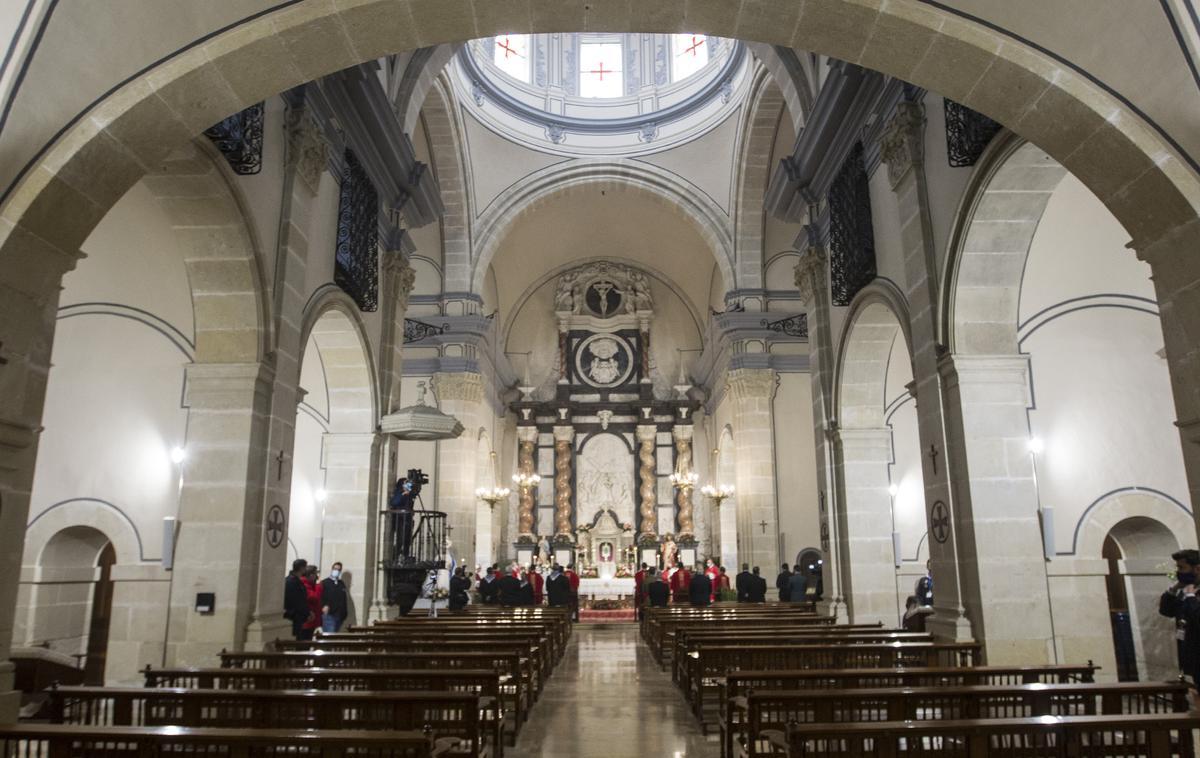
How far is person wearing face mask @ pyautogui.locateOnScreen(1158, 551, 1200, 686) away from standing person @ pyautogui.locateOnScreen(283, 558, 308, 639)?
7.53 metres

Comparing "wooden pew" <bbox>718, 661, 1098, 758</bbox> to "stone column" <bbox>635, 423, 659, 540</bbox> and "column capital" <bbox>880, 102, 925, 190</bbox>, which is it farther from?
"stone column" <bbox>635, 423, 659, 540</bbox>

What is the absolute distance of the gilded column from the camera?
25.8m

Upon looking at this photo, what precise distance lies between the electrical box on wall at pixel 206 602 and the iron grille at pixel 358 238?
3880 millimetres

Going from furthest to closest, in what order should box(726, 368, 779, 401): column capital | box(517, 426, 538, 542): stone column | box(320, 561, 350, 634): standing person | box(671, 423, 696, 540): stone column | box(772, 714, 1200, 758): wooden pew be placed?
box(517, 426, 538, 542): stone column, box(671, 423, 696, 540): stone column, box(726, 368, 779, 401): column capital, box(320, 561, 350, 634): standing person, box(772, 714, 1200, 758): wooden pew

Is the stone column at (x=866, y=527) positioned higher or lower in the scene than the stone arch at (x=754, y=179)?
lower

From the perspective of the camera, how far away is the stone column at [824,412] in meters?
11.2

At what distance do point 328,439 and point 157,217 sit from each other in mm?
3431

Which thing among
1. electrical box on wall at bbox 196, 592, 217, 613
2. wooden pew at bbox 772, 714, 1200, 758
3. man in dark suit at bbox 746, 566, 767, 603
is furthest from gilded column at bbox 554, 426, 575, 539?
wooden pew at bbox 772, 714, 1200, 758

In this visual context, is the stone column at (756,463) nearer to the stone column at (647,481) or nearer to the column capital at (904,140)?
the stone column at (647,481)

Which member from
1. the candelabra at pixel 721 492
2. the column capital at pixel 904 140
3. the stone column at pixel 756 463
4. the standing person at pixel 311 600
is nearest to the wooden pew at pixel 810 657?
the standing person at pixel 311 600

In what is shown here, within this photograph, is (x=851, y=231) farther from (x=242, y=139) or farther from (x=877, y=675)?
(x=242, y=139)

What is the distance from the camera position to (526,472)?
85.6ft

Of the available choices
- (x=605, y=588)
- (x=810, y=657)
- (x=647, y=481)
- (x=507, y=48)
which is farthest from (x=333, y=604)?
(x=647, y=481)

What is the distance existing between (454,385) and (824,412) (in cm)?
964
